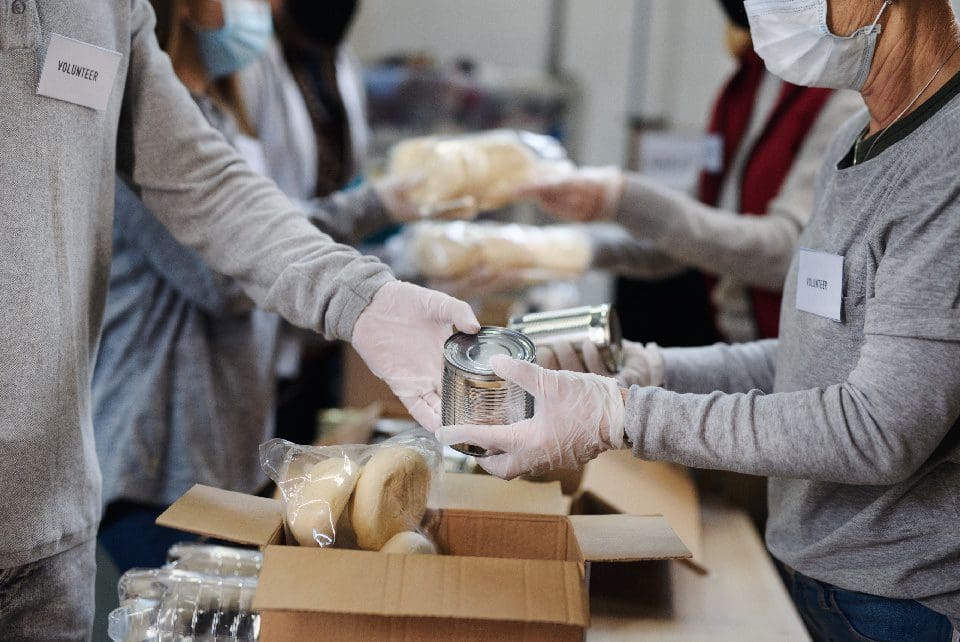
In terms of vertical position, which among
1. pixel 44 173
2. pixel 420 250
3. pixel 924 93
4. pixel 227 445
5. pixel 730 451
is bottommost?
pixel 227 445

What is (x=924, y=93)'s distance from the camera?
1017mm

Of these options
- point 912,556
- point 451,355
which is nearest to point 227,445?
point 451,355

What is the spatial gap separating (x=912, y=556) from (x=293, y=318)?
926mm

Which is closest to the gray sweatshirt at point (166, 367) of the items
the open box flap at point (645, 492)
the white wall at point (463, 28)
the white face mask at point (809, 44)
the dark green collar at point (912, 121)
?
the open box flap at point (645, 492)

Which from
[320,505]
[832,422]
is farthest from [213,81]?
[832,422]

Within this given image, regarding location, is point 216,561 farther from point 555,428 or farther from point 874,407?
point 874,407

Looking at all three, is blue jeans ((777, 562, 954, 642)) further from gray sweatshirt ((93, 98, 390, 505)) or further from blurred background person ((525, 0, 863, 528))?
gray sweatshirt ((93, 98, 390, 505))

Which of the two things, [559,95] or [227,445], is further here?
[559,95]

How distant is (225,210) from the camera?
49.7 inches

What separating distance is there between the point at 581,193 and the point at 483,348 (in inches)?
46.1

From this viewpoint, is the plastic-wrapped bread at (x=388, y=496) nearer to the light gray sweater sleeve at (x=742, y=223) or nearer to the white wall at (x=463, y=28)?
the light gray sweater sleeve at (x=742, y=223)

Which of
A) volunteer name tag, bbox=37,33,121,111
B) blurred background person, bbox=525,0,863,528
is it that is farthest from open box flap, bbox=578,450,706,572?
volunteer name tag, bbox=37,33,121,111

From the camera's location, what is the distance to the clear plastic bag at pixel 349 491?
1.00m

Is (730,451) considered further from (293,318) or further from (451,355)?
(293,318)
